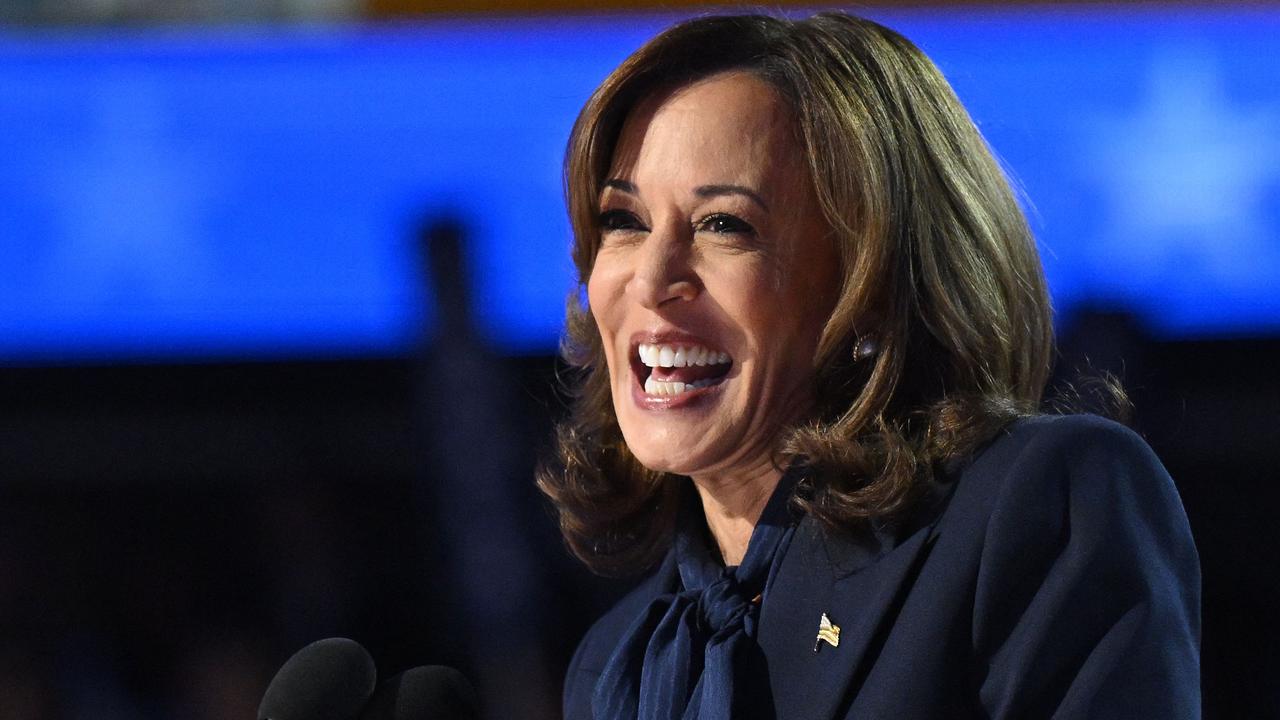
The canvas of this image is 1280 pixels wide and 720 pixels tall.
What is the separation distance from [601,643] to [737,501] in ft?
1.20

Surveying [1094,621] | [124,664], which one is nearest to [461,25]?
[124,664]

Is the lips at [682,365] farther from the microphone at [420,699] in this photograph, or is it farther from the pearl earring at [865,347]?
the microphone at [420,699]

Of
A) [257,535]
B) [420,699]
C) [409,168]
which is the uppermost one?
[420,699]

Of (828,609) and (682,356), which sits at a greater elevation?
(682,356)

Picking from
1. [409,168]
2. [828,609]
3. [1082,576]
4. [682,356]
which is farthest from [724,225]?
[409,168]

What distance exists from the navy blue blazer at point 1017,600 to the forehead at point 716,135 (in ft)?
1.37

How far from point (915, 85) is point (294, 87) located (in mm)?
2651

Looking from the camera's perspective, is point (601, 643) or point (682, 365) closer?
point (682, 365)

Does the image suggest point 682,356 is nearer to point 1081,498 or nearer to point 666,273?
point 666,273

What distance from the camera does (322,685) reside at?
4.27 ft

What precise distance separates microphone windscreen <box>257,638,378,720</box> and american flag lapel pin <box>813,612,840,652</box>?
1.51ft

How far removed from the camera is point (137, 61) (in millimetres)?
3916

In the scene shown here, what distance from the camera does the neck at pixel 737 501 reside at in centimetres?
172

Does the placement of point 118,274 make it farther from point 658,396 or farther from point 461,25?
point 658,396
